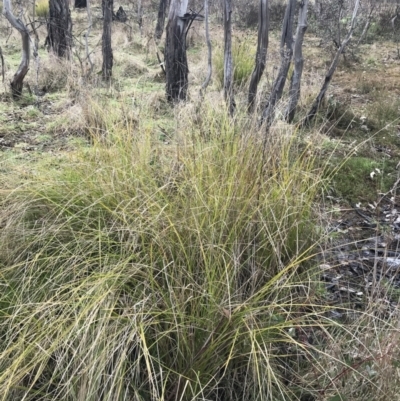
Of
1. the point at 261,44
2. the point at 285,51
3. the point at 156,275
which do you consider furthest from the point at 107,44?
the point at 156,275

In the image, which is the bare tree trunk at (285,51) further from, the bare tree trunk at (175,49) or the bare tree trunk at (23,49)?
the bare tree trunk at (23,49)

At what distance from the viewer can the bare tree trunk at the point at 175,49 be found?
6.10 metres

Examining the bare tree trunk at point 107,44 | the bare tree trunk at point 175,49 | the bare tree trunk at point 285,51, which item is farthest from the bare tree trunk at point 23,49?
Answer: the bare tree trunk at point 285,51

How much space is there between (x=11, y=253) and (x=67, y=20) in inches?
303

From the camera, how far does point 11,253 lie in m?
2.19

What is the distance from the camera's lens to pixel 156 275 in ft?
6.13

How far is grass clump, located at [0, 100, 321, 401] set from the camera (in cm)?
168

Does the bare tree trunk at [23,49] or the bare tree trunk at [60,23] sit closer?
the bare tree trunk at [23,49]

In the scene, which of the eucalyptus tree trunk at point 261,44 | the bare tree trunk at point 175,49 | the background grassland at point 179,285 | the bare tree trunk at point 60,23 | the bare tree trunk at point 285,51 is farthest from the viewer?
the bare tree trunk at point 60,23

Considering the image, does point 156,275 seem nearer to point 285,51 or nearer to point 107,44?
point 285,51

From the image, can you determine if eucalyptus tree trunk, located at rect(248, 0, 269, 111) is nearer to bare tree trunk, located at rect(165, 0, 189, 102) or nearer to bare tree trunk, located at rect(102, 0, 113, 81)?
bare tree trunk, located at rect(165, 0, 189, 102)

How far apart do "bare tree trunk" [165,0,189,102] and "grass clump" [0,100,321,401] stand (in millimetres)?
3635

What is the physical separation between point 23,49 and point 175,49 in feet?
6.94

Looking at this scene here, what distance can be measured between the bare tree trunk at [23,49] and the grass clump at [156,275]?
429 cm
